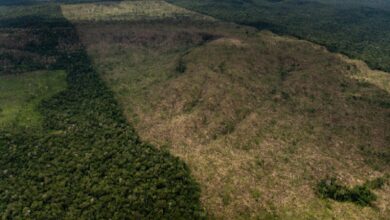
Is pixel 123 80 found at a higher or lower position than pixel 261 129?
lower

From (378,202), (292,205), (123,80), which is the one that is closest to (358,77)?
(378,202)

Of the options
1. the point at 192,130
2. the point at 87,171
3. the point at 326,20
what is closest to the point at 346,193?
the point at 192,130

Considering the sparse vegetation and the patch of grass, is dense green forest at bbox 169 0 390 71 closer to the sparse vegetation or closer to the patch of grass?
the sparse vegetation

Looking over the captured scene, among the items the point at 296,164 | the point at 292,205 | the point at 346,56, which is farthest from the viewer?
the point at 346,56

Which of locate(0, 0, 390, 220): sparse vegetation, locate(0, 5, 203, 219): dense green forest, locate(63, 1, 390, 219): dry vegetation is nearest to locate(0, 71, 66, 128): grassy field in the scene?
locate(0, 0, 390, 220): sparse vegetation

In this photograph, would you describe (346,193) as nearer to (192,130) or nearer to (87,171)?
(192,130)

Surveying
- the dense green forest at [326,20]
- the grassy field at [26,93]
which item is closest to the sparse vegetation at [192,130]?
the grassy field at [26,93]

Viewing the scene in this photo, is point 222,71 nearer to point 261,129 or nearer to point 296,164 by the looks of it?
point 261,129
